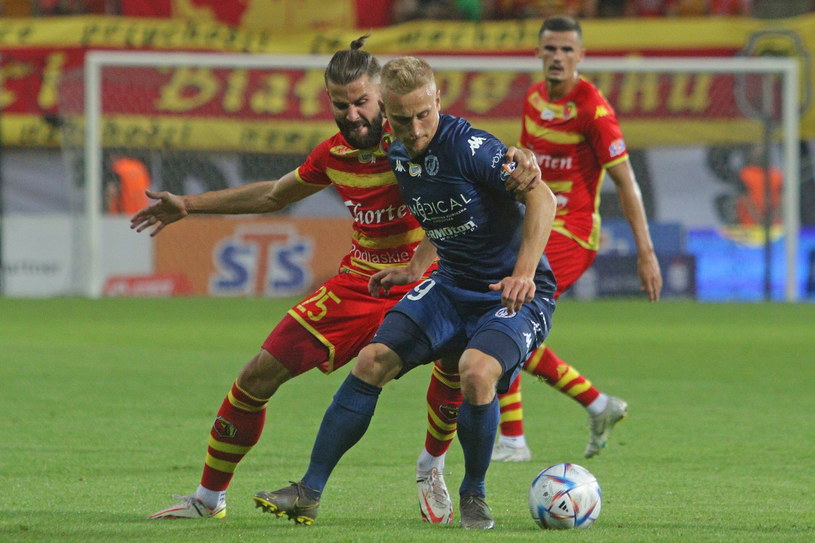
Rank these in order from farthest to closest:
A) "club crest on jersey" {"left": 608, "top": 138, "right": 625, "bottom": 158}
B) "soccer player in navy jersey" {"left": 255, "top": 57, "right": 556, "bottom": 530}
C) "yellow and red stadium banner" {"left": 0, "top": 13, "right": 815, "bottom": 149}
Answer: "yellow and red stadium banner" {"left": 0, "top": 13, "right": 815, "bottom": 149}
"club crest on jersey" {"left": 608, "top": 138, "right": 625, "bottom": 158}
"soccer player in navy jersey" {"left": 255, "top": 57, "right": 556, "bottom": 530}

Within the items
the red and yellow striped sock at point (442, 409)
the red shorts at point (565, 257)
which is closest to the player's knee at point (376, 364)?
the red and yellow striped sock at point (442, 409)

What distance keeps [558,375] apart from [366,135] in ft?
7.17

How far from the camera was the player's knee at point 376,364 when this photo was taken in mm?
4391

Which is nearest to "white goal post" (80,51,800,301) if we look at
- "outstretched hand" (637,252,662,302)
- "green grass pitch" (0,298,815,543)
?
"green grass pitch" (0,298,815,543)

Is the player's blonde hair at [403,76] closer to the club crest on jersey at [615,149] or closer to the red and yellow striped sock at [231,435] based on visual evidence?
the red and yellow striped sock at [231,435]

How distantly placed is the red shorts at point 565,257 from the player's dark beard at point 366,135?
212cm

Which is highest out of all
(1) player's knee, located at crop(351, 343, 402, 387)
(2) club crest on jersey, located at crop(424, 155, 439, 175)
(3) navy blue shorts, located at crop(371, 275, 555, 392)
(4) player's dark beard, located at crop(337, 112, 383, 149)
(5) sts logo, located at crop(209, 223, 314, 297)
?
(4) player's dark beard, located at crop(337, 112, 383, 149)

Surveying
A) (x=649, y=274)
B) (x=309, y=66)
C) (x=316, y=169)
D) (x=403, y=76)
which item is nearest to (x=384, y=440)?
(x=649, y=274)

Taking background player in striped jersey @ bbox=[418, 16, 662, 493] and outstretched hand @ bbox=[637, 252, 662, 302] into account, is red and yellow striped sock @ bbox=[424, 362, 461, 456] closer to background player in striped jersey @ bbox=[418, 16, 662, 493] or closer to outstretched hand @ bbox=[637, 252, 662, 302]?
background player in striped jersey @ bbox=[418, 16, 662, 493]

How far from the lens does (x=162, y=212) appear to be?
493 centimetres

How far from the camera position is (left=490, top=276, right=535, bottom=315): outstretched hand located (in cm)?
416

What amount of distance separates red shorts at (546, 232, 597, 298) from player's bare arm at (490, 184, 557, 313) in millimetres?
2273

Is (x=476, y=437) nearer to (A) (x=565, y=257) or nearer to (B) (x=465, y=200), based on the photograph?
(B) (x=465, y=200)

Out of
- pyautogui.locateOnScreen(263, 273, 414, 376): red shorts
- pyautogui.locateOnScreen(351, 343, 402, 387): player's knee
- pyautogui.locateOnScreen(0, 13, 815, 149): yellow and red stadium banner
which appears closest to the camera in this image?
pyautogui.locateOnScreen(351, 343, 402, 387): player's knee
